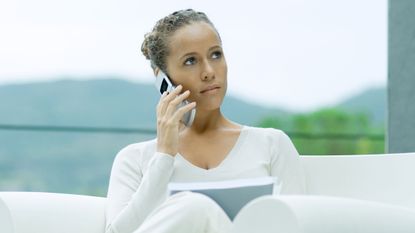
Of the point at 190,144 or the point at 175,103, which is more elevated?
the point at 175,103

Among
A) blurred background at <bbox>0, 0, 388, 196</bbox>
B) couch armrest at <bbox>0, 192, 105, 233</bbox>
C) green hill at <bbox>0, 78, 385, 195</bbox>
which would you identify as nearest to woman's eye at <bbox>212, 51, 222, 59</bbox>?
couch armrest at <bbox>0, 192, 105, 233</bbox>

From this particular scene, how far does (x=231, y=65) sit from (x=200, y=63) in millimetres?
11795

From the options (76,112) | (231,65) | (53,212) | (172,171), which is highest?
(172,171)

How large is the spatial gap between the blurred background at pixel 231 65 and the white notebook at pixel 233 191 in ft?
37.5

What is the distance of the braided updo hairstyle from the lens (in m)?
2.49

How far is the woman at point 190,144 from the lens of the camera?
2.36 meters

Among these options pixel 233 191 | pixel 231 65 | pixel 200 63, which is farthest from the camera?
pixel 231 65

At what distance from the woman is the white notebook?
0.96ft

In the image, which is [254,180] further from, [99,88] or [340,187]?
[99,88]

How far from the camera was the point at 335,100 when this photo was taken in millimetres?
15805

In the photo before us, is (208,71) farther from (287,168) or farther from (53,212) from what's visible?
(53,212)

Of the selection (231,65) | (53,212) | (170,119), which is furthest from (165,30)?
(231,65)

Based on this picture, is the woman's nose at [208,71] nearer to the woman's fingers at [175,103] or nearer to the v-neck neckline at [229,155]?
the woman's fingers at [175,103]

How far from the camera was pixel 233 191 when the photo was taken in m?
2.05
